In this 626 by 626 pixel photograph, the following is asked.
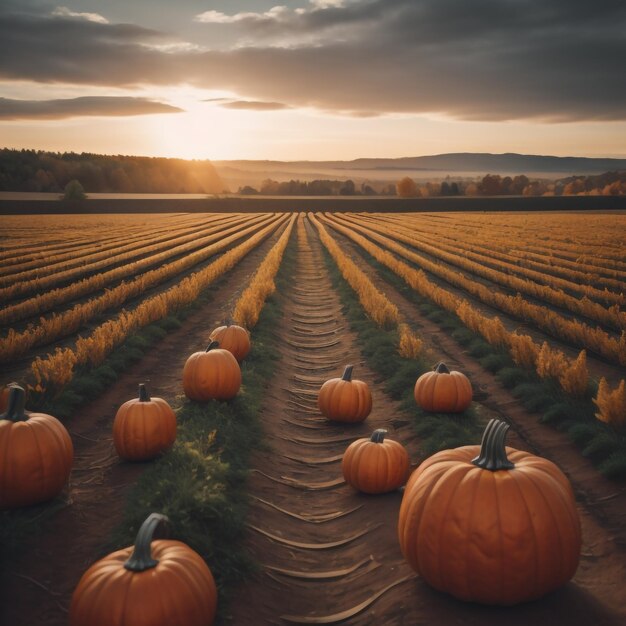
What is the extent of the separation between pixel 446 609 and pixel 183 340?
34.2ft

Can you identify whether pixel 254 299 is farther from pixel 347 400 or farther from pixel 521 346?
pixel 521 346

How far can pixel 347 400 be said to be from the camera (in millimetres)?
8992

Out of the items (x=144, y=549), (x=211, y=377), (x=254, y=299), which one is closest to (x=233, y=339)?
(x=211, y=377)

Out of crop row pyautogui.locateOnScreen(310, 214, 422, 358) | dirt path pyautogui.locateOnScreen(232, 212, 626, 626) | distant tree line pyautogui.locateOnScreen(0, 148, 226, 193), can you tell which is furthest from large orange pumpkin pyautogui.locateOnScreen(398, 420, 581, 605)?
distant tree line pyautogui.locateOnScreen(0, 148, 226, 193)

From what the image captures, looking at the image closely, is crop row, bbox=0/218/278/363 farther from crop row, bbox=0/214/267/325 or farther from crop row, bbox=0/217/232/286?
crop row, bbox=0/217/232/286

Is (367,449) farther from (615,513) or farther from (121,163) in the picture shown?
(121,163)

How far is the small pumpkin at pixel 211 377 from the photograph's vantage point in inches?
353

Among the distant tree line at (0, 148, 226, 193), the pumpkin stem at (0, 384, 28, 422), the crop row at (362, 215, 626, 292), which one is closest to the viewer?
the pumpkin stem at (0, 384, 28, 422)

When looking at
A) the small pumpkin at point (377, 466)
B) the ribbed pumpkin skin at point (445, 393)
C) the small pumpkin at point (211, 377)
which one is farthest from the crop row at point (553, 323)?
the small pumpkin at point (211, 377)

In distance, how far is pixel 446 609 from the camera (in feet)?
15.1

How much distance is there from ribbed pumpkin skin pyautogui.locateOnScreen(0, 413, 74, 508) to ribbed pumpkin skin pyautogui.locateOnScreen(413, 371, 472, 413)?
16.4 feet

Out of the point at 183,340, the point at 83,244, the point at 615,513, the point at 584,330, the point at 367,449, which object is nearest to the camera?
the point at 615,513

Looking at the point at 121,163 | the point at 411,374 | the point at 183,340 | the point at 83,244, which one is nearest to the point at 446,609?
the point at 411,374

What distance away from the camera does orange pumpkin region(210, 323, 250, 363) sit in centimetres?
1119
